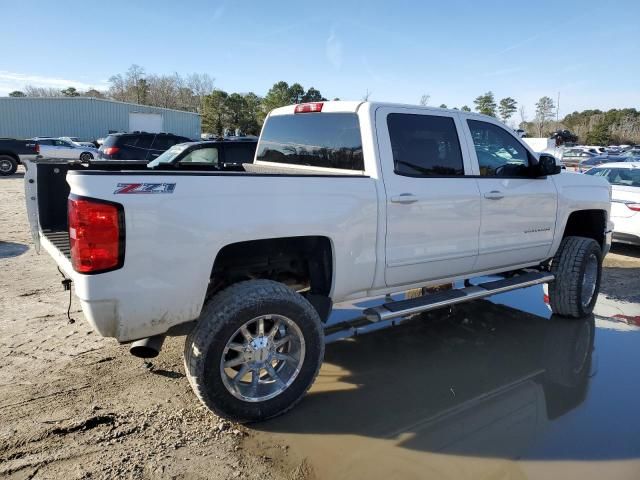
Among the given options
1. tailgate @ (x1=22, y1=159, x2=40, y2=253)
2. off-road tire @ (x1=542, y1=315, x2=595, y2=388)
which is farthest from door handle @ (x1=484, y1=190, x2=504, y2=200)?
tailgate @ (x1=22, y1=159, x2=40, y2=253)

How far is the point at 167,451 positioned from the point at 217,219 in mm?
1404

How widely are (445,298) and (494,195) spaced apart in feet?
3.35

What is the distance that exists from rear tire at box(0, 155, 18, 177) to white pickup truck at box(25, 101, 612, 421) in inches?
800

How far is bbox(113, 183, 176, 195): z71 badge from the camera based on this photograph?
2639 millimetres

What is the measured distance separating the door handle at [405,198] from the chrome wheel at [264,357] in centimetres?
119

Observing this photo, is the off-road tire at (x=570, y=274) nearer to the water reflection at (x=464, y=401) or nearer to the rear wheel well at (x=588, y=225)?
the water reflection at (x=464, y=401)

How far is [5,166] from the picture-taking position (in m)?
21.1

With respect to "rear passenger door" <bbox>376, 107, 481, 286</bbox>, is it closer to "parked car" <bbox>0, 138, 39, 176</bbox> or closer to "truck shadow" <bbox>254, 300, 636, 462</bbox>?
"truck shadow" <bbox>254, 300, 636, 462</bbox>

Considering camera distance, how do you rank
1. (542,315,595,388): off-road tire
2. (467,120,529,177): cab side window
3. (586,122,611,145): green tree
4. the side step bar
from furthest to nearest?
1. (586,122,611,145): green tree
2. (467,120,529,177): cab side window
3. (542,315,595,388): off-road tire
4. the side step bar

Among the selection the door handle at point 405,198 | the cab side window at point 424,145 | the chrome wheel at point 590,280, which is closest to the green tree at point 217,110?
the chrome wheel at point 590,280

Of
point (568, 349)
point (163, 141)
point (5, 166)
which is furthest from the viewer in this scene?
point (5, 166)

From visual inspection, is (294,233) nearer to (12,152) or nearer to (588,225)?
(588,225)

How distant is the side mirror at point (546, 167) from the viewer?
15.3 ft

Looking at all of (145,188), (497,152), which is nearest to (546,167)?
(497,152)
